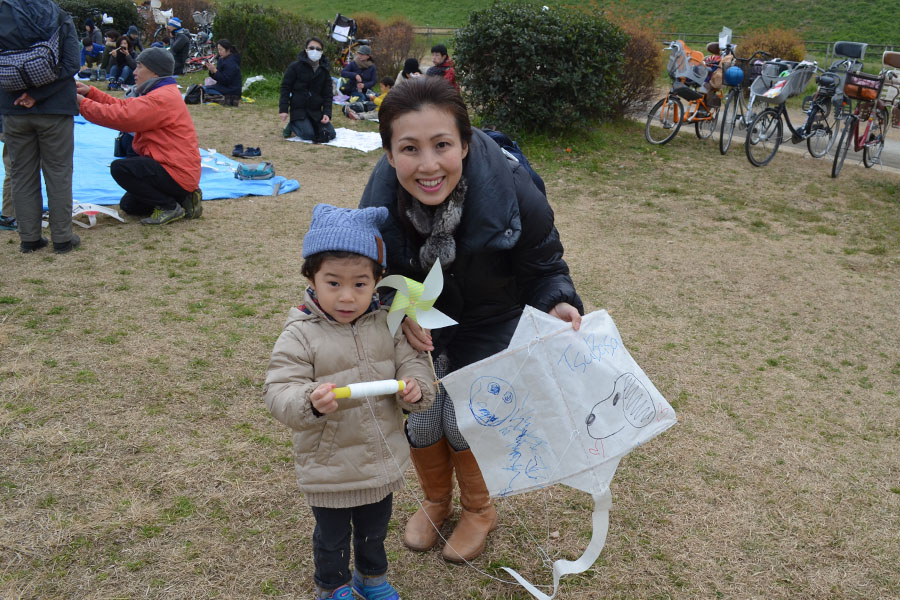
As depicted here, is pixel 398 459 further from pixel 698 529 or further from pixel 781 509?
pixel 781 509

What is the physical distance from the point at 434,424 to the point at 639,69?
936 centimetres

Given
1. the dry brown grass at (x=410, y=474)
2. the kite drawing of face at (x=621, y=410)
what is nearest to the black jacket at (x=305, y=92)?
the dry brown grass at (x=410, y=474)

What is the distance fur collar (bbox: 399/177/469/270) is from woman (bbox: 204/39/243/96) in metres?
11.1

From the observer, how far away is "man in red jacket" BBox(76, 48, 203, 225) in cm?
524

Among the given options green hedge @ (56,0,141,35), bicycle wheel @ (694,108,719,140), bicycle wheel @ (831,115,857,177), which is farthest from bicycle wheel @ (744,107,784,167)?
green hedge @ (56,0,141,35)

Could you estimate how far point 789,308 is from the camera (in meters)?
4.57

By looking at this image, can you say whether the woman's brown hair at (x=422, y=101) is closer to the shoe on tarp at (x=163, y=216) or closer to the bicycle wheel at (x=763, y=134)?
the shoe on tarp at (x=163, y=216)

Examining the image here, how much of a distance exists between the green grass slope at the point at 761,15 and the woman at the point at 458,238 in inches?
923

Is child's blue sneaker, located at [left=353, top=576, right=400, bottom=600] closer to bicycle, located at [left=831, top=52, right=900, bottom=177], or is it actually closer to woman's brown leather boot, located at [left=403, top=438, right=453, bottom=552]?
woman's brown leather boot, located at [left=403, top=438, right=453, bottom=552]

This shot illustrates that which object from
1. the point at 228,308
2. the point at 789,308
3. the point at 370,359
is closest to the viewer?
the point at 370,359

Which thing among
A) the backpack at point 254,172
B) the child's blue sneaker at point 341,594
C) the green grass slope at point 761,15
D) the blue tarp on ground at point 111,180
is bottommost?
the child's blue sneaker at point 341,594

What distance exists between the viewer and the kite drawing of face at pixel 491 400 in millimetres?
1889

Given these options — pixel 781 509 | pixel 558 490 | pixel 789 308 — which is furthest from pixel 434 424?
pixel 789 308

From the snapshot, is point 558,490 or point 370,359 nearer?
point 370,359
